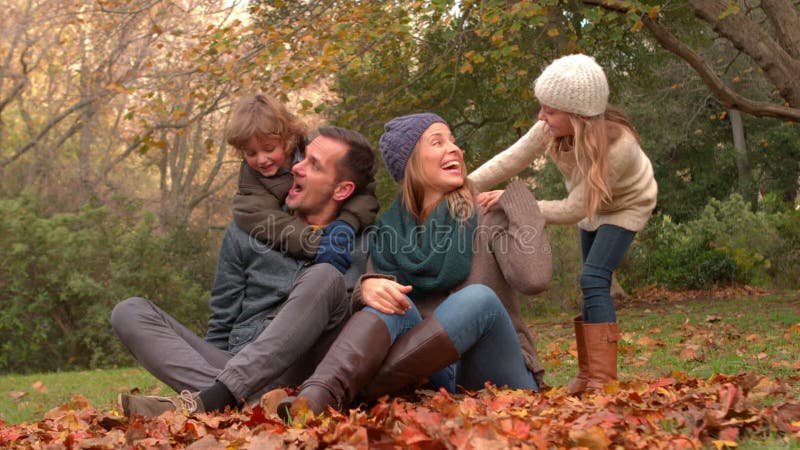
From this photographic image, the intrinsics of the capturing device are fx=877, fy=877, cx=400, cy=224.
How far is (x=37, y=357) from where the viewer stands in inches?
484

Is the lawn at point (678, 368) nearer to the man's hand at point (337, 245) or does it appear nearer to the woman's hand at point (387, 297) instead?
the woman's hand at point (387, 297)

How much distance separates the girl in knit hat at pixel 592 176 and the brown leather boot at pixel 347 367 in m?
1.35

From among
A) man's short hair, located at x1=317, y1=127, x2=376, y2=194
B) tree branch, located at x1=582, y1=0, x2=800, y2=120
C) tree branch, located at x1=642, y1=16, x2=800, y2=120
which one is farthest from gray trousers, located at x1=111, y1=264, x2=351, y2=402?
tree branch, located at x1=642, y1=16, x2=800, y2=120

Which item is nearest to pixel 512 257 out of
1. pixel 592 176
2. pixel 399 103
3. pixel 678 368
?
pixel 592 176

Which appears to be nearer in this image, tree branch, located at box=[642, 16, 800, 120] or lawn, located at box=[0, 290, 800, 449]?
lawn, located at box=[0, 290, 800, 449]

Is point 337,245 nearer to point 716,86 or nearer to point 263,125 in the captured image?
point 263,125

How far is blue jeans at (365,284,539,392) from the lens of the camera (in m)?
3.43

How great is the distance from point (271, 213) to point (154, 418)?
1.15 meters

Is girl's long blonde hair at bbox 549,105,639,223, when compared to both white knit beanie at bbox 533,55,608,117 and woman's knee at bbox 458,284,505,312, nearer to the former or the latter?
white knit beanie at bbox 533,55,608,117

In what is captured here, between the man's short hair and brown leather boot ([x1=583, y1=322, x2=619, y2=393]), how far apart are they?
1396mm

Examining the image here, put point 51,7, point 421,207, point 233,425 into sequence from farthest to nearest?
point 51,7
point 421,207
point 233,425

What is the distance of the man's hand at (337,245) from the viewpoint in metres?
3.91

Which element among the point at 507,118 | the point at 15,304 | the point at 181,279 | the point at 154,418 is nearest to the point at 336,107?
the point at 507,118

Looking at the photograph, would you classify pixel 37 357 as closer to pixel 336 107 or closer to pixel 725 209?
pixel 336 107
